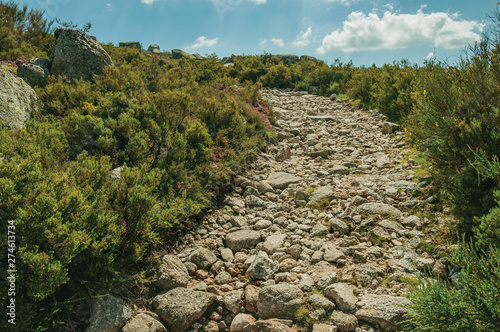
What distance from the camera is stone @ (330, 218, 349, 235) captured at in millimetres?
5223

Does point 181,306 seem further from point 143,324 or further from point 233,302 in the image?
point 233,302

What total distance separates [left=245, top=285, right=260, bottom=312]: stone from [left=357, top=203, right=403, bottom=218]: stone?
277cm

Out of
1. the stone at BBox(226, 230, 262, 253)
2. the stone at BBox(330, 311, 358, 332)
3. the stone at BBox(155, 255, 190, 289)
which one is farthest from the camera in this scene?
the stone at BBox(226, 230, 262, 253)

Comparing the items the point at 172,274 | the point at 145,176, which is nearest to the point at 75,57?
the point at 145,176

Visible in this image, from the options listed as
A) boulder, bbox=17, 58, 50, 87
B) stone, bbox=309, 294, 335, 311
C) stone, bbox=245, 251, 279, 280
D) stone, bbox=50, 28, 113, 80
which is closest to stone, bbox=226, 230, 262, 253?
stone, bbox=245, 251, 279, 280

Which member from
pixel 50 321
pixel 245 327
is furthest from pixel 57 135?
pixel 245 327

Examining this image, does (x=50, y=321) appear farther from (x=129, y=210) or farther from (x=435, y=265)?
(x=435, y=265)

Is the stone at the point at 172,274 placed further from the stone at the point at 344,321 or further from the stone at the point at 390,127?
the stone at the point at 390,127

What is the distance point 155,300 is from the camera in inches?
146

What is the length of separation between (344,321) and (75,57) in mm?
9348

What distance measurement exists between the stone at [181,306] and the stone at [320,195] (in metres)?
3.29

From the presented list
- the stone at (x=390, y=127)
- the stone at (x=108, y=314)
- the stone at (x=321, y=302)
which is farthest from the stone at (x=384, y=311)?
the stone at (x=390, y=127)

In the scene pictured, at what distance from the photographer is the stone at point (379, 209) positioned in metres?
5.43

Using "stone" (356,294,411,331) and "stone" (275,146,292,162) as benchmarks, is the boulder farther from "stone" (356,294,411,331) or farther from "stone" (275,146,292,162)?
"stone" (356,294,411,331)
